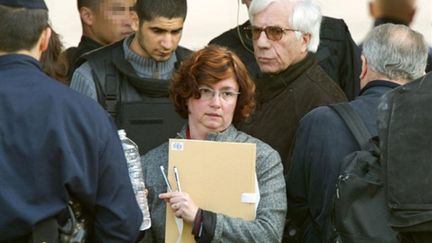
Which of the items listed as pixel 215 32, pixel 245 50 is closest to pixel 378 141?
pixel 245 50

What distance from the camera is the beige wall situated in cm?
814

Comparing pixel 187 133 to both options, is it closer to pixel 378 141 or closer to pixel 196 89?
pixel 196 89

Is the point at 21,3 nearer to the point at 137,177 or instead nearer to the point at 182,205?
the point at 137,177

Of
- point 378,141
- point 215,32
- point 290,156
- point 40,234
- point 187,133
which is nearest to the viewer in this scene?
point 40,234

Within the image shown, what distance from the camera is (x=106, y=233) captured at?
462 cm

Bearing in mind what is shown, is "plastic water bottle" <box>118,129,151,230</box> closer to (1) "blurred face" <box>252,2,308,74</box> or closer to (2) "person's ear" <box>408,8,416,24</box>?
(1) "blurred face" <box>252,2,308,74</box>

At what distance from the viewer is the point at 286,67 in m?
5.86

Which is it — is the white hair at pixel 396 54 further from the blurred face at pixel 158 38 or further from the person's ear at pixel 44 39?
the person's ear at pixel 44 39

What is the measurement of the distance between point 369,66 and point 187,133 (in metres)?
0.75

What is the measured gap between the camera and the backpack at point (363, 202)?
15.5ft

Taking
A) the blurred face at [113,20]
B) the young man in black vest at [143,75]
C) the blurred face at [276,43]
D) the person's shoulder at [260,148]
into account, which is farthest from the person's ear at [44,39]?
the blurred face at [113,20]

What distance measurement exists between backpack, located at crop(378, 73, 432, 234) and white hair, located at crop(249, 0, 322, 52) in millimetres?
1339

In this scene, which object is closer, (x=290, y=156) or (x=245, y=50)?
(x=290, y=156)

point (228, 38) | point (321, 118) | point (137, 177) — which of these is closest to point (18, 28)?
point (137, 177)
